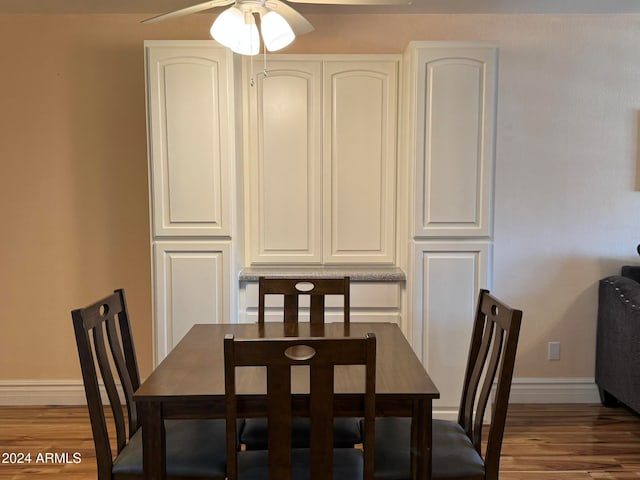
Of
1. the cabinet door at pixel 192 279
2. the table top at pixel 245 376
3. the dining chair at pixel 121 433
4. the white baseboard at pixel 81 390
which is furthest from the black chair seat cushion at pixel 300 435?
the white baseboard at pixel 81 390

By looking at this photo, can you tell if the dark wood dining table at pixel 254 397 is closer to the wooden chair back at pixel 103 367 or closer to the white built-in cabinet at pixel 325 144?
the wooden chair back at pixel 103 367

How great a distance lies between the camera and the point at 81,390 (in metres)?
3.08

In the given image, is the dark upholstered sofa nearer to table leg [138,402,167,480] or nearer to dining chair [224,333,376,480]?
dining chair [224,333,376,480]

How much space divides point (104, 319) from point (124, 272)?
148cm

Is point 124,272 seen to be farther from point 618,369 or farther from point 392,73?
point 618,369

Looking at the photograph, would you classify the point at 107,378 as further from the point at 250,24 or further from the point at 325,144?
the point at 325,144

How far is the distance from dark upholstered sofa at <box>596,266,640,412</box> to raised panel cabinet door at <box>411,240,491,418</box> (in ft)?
2.75

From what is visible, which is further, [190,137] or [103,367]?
[190,137]

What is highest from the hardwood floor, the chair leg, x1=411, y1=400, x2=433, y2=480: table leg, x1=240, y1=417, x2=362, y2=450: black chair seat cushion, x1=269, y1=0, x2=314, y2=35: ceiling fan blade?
x1=269, y1=0, x2=314, y2=35: ceiling fan blade

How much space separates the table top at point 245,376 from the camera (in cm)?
131

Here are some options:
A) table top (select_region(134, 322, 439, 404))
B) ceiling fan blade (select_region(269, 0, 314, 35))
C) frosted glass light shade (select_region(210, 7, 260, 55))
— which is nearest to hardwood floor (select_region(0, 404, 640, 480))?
table top (select_region(134, 322, 439, 404))

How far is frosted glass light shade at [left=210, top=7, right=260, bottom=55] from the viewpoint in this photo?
5.09 ft

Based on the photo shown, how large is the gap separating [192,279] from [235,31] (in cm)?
147

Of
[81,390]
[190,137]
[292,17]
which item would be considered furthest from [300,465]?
[81,390]
